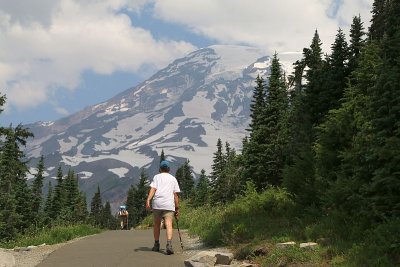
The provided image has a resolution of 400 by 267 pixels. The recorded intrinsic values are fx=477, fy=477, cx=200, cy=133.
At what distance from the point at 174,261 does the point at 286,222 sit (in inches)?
151

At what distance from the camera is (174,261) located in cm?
1018

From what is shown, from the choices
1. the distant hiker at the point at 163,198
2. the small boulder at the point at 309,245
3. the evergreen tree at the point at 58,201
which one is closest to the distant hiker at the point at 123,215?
the distant hiker at the point at 163,198

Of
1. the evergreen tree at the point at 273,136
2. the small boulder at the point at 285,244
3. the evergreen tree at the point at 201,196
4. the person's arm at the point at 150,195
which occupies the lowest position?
the small boulder at the point at 285,244

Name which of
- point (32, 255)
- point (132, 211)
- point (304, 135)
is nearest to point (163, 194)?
point (32, 255)

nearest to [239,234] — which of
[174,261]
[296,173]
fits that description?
[174,261]

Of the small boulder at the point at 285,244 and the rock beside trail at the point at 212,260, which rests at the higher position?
the small boulder at the point at 285,244

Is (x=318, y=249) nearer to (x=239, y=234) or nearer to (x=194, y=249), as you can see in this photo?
(x=239, y=234)

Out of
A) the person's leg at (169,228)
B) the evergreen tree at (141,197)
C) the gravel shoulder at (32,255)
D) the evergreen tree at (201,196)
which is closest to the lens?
the gravel shoulder at (32,255)

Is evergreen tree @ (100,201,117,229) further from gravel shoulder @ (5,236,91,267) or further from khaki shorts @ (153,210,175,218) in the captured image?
khaki shorts @ (153,210,175,218)

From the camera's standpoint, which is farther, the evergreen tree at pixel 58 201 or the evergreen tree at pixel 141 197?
the evergreen tree at pixel 141 197

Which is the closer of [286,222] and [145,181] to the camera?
[286,222]

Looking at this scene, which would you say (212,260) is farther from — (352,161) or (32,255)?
(32,255)

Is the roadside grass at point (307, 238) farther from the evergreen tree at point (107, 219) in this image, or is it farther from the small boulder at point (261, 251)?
the evergreen tree at point (107, 219)

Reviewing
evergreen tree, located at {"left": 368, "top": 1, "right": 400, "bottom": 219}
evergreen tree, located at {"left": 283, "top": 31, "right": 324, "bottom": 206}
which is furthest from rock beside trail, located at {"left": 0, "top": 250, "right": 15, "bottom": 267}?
evergreen tree, located at {"left": 283, "top": 31, "right": 324, "bottom": 206}
